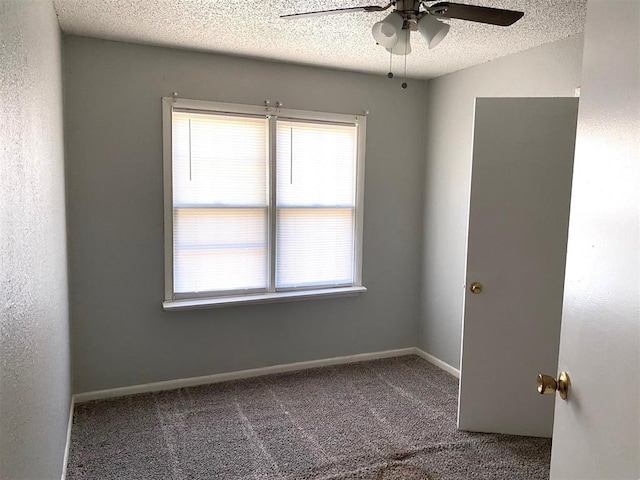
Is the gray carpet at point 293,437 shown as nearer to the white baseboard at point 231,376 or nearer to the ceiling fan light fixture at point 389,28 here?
the white baseboard at point 231,376

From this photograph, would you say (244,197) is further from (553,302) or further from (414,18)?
(553,302)

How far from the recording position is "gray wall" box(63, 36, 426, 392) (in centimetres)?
318

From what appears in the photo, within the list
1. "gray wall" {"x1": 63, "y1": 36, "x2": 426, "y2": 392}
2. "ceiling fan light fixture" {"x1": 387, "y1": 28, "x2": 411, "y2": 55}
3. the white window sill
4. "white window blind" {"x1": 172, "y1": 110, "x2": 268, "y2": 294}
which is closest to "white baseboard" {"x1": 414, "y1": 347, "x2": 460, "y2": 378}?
"gray wall" {"x1": 63, "y1": 36, "x2": 426, "y2": 392}

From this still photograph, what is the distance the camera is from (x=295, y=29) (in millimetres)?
2891

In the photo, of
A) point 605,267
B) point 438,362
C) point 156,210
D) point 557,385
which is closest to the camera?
point 605,267

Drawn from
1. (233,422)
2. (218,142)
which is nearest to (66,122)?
(218,142)

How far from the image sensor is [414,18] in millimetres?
2102

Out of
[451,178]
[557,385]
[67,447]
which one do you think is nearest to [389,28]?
[557,385]

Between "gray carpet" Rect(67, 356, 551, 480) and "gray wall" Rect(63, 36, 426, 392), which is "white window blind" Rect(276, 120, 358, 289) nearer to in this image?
"gray wall" Rect(63, 36, 426, 392)

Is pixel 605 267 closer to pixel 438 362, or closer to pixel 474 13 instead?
pixel 474 13

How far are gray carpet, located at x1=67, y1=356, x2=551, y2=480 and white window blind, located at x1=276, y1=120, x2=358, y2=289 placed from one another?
35.8 inches

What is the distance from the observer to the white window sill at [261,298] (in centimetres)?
345

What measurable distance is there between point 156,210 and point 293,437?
5.94 feet

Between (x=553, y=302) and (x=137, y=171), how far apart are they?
112 inches
